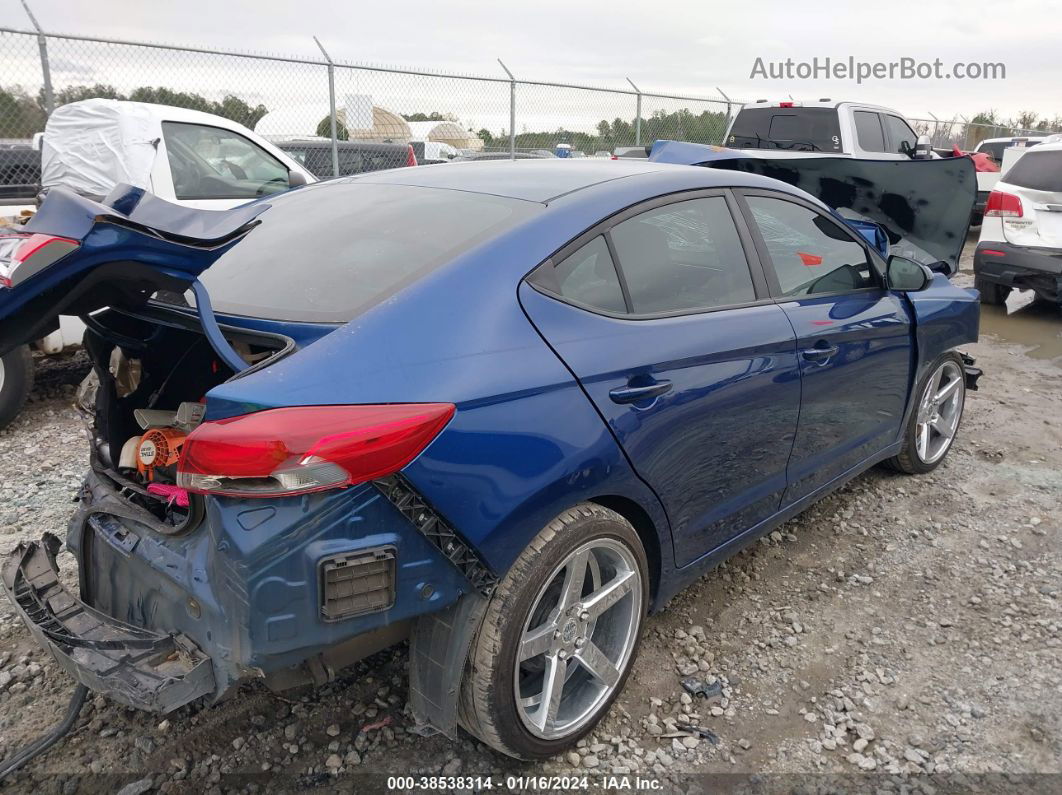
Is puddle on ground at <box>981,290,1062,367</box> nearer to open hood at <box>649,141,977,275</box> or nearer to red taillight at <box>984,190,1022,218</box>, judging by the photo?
red taillight at <box>984,190,1022,218</box>

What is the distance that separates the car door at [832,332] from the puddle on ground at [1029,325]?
4.35m

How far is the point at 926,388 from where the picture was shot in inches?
158

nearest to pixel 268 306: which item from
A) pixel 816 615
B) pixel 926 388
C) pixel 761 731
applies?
pixel 761 731

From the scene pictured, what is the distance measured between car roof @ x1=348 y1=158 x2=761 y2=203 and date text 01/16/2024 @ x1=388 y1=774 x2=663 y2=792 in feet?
5.54

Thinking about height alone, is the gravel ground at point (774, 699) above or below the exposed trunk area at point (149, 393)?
below

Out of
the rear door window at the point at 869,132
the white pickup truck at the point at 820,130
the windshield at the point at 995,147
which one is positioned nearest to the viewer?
the white pickup truck at the point at 820,130

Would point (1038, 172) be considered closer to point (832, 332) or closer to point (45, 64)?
point (832, 332)

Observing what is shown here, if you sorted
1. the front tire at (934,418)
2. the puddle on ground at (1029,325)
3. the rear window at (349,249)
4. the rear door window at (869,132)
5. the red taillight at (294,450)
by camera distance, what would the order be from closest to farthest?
the red taillight at (294,450)
the rear window at (349,249)
the front tire at (934,418)
the puddle on ground at (1029,325)
the rear door window at (869,132)

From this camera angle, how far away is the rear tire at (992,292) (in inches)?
341

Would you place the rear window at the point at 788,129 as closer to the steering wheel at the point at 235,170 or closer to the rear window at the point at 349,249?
the steering wheel at the point at 235,170

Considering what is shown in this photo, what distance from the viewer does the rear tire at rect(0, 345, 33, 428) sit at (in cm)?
444

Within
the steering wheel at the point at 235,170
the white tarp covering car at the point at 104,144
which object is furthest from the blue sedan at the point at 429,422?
the steering wheel at the point at 235,170

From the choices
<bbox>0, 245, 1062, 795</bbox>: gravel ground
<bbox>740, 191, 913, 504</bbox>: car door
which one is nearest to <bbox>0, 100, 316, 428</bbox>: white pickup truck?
<bbox>0, 245, 1062, 795</bbox>: gravel ground

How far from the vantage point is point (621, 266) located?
7.89ft
